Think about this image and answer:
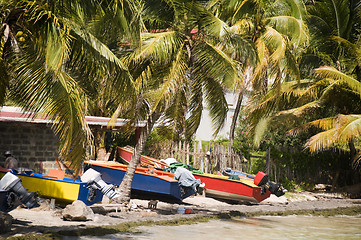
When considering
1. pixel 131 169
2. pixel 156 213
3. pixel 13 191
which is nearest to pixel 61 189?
pixel 131 169

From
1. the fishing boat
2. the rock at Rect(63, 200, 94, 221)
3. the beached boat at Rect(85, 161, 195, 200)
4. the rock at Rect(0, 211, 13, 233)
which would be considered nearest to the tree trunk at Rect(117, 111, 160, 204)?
the beached boat at Rect(85, 161, 195, 200)

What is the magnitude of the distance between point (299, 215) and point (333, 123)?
5.46 meters

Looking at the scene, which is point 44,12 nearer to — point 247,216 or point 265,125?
point 247,216

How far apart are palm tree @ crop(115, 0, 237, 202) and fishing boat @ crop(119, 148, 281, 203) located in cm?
315

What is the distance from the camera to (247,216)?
51.1ft

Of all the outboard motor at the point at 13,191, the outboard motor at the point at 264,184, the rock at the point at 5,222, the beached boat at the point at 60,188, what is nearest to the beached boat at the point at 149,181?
the beached boat at the point at 60,188

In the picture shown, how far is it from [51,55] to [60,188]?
531 centimetres

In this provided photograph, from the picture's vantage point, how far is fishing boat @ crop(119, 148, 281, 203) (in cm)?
1675

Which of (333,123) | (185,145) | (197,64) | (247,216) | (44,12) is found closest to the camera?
(44,12)

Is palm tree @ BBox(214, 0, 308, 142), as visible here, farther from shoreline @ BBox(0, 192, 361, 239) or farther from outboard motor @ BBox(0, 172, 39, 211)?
outboard motor @ BBox(0, 172, 39, 211)

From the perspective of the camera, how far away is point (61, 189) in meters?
13.1

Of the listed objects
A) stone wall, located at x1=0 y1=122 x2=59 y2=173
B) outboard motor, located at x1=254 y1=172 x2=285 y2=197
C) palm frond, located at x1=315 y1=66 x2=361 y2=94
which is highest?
palm frond, located at x1=315 y1=66 x2=361 y2=94

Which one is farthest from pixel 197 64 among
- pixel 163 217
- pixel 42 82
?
pixel 42 82

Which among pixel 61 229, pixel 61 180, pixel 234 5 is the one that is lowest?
pixel 61 229
